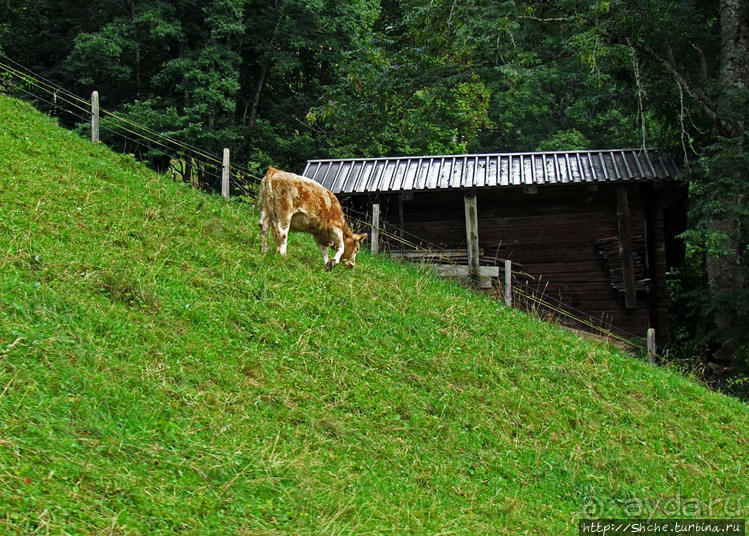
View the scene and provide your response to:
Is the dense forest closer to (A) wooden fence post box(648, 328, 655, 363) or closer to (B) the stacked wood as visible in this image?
(B) the stacked wood

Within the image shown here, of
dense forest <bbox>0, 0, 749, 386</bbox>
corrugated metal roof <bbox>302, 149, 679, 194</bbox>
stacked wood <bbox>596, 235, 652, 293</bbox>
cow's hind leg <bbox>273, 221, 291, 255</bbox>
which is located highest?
dense forest <bbox>0, 0, 749, 386</bbox>

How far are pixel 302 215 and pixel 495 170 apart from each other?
7.52 meters

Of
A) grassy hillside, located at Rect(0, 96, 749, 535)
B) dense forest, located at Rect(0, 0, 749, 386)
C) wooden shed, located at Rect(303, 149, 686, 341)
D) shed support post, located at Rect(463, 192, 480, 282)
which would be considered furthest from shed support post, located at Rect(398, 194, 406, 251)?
grassy hillside, located at Rect(0, 96, 749, 535)

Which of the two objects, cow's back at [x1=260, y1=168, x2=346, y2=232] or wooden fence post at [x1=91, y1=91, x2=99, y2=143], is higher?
wooden fence post at [x1=91, y1=91, x2=99, y2=143]

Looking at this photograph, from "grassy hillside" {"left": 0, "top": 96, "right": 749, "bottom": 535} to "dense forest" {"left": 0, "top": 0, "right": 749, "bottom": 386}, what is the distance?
559 centimetres

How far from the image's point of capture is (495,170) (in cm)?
1839

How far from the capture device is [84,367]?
6836mm

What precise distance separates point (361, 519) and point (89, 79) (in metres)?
22.4

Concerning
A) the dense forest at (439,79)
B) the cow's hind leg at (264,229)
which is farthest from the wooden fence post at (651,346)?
the cow's hind leg at (264,229)

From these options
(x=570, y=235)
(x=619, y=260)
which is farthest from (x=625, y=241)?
(x=570, y=235)

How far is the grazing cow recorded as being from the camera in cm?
1184

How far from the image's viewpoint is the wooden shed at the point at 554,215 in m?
17.9

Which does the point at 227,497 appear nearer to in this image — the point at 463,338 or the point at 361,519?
the point at 361,519

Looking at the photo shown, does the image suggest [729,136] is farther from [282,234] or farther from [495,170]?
[282,234]
